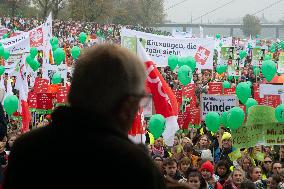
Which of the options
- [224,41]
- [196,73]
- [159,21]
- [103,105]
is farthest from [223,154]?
[159,21]

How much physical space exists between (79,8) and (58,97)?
136 feet

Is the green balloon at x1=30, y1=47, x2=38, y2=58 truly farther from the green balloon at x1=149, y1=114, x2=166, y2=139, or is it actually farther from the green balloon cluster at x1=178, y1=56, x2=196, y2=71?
the green balloon at x1=149, y1=114, x2=166, y2=139

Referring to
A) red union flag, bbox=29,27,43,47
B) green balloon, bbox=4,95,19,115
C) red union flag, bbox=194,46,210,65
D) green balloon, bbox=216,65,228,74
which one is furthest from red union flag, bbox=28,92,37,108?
green balloon, bbox=216,65,228,74

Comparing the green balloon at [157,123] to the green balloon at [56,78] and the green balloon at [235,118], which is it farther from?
the green balloon at [56,78]

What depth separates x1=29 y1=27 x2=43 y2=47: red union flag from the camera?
57.4ft

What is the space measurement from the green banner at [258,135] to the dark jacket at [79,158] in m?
5.94

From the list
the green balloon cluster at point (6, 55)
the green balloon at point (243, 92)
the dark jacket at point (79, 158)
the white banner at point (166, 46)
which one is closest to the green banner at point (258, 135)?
the green balloon at point (243, 92)

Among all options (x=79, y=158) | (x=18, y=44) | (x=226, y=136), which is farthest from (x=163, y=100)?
(x=18, y=44)

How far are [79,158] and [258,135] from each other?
614 centimetres

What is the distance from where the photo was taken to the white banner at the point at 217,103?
379 inches

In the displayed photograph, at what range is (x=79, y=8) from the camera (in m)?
51.9

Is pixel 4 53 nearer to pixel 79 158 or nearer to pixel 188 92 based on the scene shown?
pixel 188 92

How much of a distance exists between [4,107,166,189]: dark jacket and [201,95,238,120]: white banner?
7.91m

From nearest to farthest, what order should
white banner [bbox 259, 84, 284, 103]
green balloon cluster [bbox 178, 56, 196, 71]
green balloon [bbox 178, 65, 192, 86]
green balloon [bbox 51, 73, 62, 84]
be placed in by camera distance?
white banner [bbox 259, 84, 284, 103]
green balloon [bbox 178, 65, 192, 86]
green balloon [bbox 51, 73, 62, 84]
green balloon cluster [bbox 178, 56, 196, 71]
